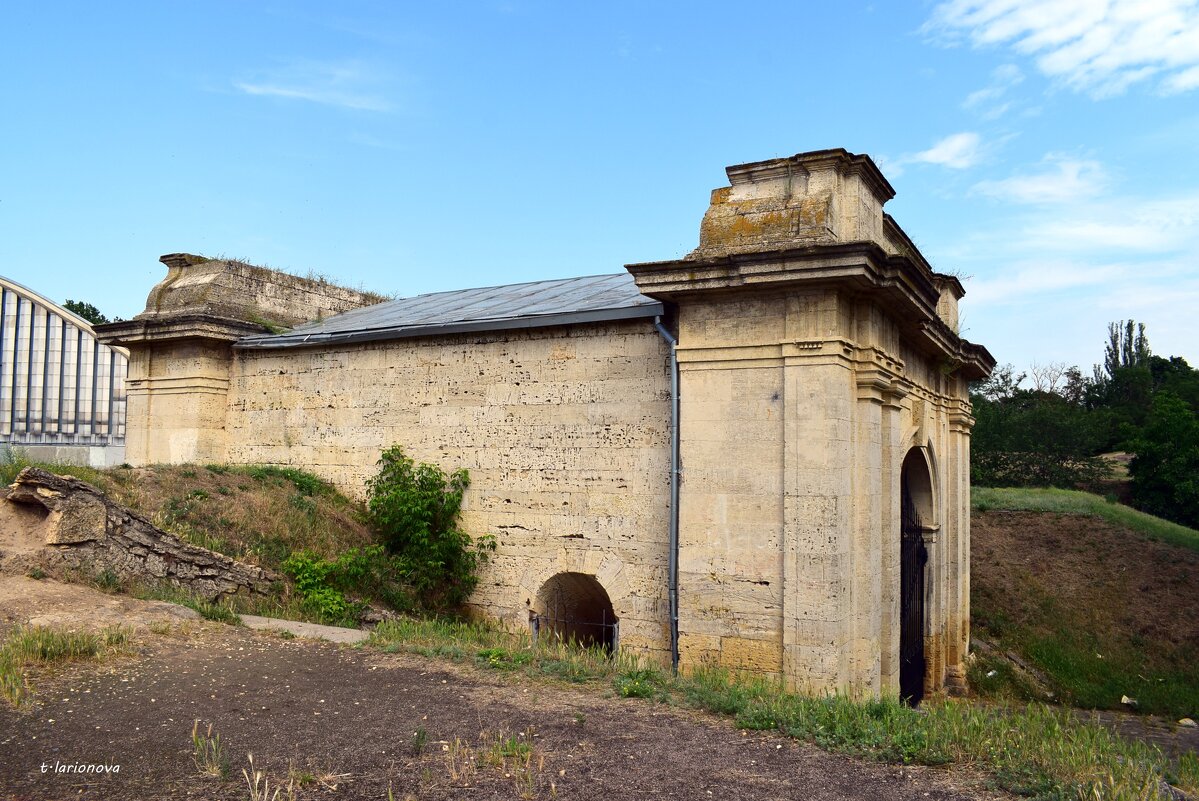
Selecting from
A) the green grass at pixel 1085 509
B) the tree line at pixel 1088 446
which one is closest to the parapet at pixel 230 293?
the green grass at pixel 1085 509

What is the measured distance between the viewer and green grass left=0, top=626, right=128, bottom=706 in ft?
17.4

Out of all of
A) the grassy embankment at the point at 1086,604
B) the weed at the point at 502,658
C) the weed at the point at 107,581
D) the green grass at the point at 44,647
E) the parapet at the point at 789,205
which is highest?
the parapet at the point at 789,205

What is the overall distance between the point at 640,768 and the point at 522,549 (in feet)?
17.0

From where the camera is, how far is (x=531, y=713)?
5238mm

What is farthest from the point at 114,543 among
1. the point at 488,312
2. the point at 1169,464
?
the point at 1169,464

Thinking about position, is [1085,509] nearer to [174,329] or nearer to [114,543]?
[174,329]

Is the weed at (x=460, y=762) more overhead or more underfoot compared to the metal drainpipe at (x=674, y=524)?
Answer: more underfoot

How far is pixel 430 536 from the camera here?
9648 mm

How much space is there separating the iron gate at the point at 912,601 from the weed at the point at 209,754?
8380 mm

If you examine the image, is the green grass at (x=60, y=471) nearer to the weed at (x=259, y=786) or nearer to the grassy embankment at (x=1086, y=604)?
the weed at (x=259, y=786)

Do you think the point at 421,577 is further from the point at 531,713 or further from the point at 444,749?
the point at 444,749

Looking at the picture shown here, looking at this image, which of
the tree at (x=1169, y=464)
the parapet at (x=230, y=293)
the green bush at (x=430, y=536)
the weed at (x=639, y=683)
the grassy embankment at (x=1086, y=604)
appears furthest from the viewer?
the tree at (x=1169, y=464)

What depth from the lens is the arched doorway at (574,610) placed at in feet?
30.6

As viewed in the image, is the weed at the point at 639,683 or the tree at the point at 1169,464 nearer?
the weed at the point at 639,683
